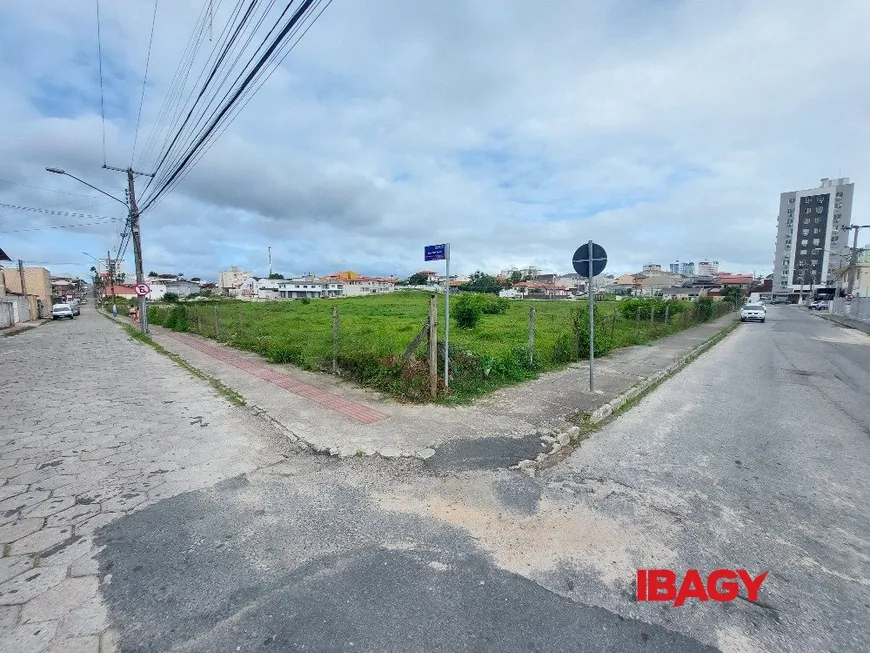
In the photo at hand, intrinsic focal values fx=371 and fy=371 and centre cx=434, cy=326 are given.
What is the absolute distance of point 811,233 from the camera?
76.9 meters

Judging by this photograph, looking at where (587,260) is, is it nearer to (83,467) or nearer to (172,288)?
(83,467)

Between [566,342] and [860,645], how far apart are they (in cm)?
805

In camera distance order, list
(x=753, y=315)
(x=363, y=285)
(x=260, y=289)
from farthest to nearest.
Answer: (x=363, y=285), (x=260, y=289), (x=753, y=315)

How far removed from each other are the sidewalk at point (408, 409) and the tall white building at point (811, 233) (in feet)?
309

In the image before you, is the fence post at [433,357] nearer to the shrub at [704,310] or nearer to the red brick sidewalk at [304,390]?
the red brick sidewalk at [304,390]

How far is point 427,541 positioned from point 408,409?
3.02 meters

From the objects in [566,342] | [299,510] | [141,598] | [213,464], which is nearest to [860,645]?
[299,510]

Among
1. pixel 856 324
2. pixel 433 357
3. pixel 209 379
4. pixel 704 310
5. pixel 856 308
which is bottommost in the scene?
pixel 856 324

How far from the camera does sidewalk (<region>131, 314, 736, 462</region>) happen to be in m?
4.64

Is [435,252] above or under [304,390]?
above

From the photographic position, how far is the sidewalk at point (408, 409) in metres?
4.64

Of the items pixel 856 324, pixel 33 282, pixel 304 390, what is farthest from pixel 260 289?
pixel 856 324

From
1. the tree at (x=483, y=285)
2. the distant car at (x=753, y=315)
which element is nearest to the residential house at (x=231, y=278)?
the tree at (x=483, y=285)

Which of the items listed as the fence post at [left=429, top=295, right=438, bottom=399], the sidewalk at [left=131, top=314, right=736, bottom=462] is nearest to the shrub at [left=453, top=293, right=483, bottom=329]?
the sidewalk at [left=131, top=314, right=736, bottom=462]
